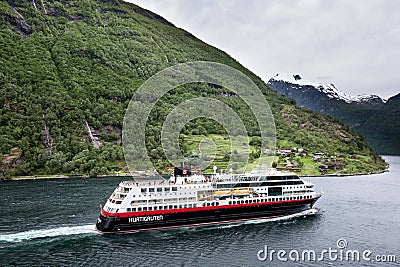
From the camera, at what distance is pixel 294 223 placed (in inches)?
2672

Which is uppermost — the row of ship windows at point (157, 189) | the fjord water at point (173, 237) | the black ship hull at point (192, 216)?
A: the row of ship windows at point (157, 189)

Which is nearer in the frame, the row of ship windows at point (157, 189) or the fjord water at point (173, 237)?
the fjord water at point (173, 237)

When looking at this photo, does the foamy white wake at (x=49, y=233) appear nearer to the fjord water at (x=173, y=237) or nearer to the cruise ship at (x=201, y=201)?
the fjord water at (x=173, y=237)

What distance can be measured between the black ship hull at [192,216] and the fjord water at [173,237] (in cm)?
166

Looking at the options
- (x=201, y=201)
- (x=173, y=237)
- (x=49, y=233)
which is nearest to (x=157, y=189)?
(x=201, y=201)

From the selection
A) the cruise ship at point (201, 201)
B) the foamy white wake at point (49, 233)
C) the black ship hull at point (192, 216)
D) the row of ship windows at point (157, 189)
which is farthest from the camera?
the row of ship windows at point (157, 189)

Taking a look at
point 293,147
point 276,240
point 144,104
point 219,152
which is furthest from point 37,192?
point 293,147

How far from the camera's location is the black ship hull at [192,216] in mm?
58781

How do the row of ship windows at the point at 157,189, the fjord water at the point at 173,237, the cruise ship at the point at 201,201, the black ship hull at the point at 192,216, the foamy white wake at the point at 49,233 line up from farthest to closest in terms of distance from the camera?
1. the row of ship windows at the point at 157,189
2. the cruise ship at the point at 201,201
3. the black ship hull at the point at 192,216
4. the foamy white wake at the point at 49,233
5. the fjord water at the point at 173,237

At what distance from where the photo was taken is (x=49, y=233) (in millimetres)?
56562

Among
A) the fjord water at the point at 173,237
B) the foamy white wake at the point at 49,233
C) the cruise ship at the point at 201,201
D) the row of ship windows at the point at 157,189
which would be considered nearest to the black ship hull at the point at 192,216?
the cruise ship at the point at 201,201

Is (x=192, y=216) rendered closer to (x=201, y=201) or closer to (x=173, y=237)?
(x=201, y=201)

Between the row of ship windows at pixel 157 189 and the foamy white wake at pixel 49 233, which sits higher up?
the row of ship windows at pixel 157 189

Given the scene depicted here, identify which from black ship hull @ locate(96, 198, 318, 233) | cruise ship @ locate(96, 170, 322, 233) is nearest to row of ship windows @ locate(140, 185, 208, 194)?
cruise ship @ locate(96, 170, 322, 233)
